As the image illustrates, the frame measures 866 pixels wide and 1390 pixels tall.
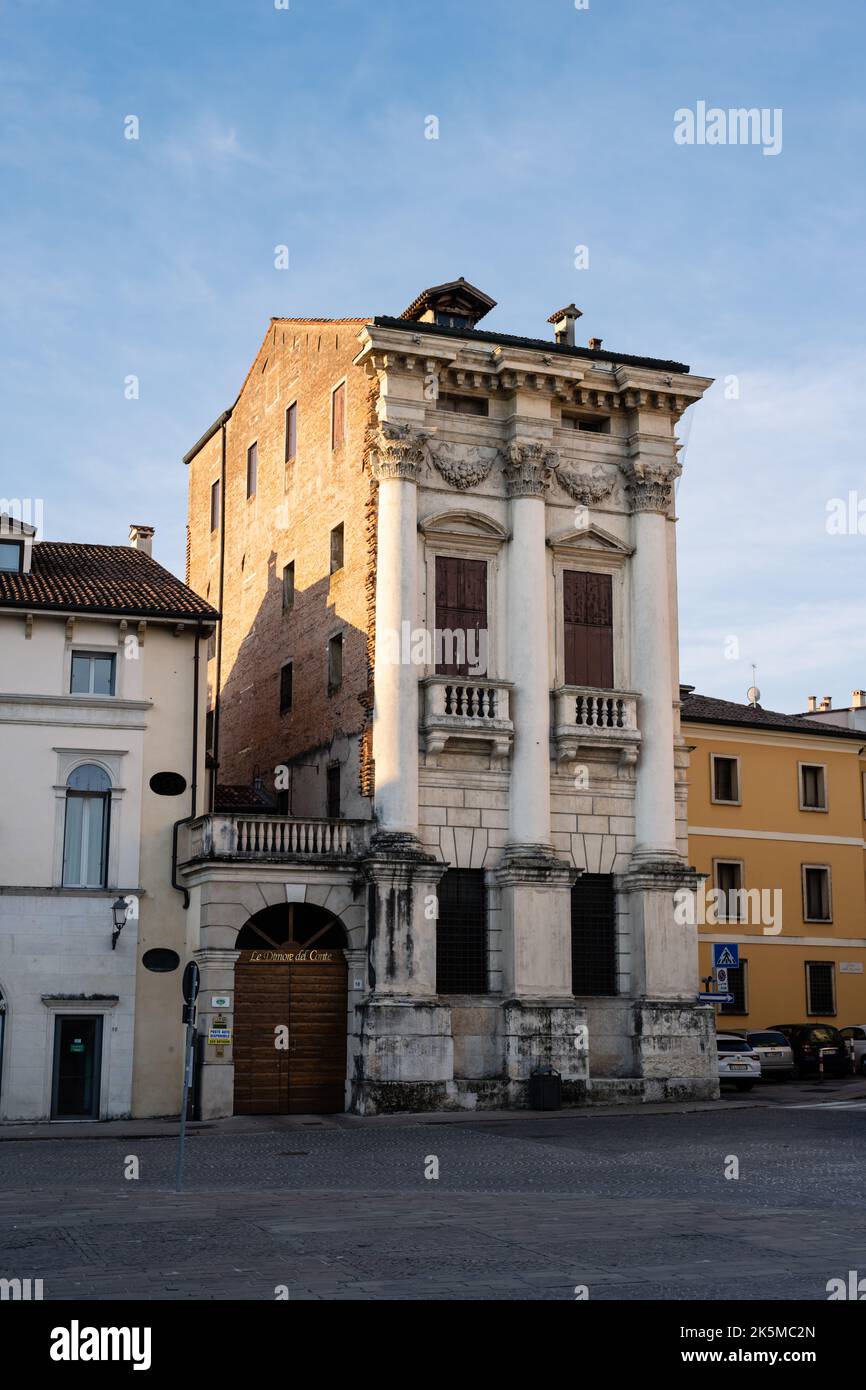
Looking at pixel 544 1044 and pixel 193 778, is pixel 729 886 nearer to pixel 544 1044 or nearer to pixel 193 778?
pixel 544 1044

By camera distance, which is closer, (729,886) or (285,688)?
(285,688)

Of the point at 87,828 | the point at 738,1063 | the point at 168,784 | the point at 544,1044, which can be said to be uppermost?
the point at 168,784

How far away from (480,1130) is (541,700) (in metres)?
10.0

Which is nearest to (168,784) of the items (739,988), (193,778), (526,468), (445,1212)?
(193,778)

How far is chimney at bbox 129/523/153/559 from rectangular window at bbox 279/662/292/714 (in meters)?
4.58

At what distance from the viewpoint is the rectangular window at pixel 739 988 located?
4759 cm

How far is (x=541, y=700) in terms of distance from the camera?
34.2 m

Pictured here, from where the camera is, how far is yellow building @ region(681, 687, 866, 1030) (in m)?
48.2

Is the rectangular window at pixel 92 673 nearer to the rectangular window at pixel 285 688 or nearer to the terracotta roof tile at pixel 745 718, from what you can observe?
the rectangular window at pixel 285 688

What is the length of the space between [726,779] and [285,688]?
1571cm

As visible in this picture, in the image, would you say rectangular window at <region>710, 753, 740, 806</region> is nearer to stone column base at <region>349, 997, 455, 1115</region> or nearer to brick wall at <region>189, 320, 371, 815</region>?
brick wall at <region>189, 320, 371, 815</region>

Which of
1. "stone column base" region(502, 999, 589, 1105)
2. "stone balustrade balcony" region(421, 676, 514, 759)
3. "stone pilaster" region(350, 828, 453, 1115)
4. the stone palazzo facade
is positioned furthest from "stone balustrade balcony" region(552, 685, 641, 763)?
"stone column base" region(502, 999, 589, 1105)

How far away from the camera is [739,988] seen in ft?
156
